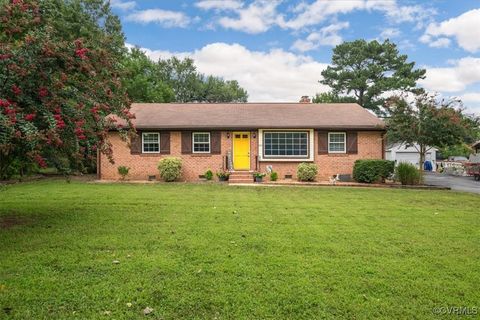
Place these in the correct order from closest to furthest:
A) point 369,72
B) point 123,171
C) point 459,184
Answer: point 123,171, point 459,184, point 369,72

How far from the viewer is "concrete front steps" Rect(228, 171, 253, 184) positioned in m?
16.2

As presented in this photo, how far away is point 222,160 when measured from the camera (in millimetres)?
17422

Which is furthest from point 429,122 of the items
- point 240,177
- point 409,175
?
point 240,177

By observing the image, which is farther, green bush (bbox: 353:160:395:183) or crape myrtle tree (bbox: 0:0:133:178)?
green bush (bbox: 353:160:395:183)

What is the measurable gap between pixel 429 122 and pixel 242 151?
8594mm

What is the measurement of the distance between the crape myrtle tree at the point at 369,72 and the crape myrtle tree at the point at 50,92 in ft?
121

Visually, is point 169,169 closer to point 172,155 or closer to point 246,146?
point 172,155

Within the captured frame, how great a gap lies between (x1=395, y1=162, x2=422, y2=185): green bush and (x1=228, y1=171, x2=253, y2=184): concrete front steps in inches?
270

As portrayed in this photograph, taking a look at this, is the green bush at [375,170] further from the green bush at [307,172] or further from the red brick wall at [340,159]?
the green bush at [307,172]

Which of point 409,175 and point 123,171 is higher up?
point 123,171

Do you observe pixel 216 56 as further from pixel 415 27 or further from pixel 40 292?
pixel 40 292

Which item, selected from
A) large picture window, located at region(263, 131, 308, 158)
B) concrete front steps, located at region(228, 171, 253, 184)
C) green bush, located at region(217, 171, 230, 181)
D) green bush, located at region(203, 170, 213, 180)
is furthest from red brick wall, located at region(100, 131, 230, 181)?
large picture window, located at region(263, 131, 308, 158)

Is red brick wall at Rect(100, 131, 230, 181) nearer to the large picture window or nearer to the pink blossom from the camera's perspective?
the large picture window

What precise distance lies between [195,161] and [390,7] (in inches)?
456
